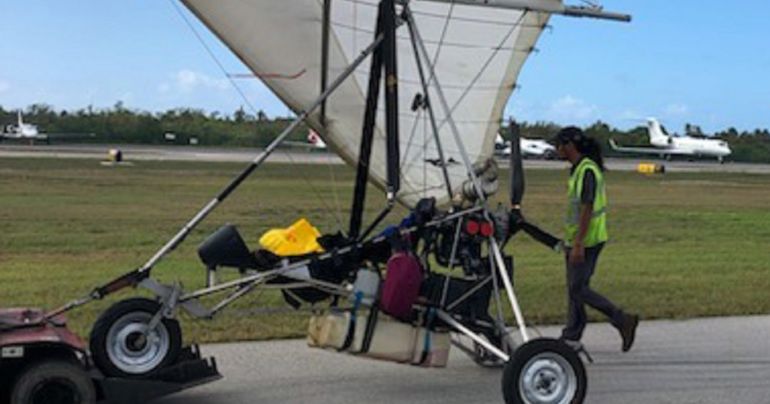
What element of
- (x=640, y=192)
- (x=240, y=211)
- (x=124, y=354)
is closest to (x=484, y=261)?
(x=124, y=354)

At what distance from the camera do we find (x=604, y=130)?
93375 mm

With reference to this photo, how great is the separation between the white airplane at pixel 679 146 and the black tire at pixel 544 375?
77476mm

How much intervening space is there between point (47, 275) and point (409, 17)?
6.44 meters

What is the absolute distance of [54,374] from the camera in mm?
5488

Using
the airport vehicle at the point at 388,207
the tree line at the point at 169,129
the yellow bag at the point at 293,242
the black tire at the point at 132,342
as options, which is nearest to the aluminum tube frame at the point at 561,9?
the airport vehicle at the point at 388,207

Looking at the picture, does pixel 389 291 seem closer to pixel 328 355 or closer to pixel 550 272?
pixel 328 355

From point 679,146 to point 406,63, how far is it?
266ft

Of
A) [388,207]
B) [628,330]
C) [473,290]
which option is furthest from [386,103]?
[628,330]

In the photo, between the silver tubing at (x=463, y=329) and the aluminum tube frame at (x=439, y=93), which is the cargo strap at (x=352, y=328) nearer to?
the silver tubing at (x=463, y=329)

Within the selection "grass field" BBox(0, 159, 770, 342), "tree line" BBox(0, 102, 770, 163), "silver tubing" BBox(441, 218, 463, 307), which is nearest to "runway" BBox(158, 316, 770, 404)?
"grass field" BBox(0, 159, 770, 342)

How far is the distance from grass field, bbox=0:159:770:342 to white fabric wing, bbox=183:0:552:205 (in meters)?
1.14

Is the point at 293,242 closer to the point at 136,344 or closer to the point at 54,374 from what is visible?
the point at 136,344

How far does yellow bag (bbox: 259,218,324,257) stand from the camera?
6748 millimetres

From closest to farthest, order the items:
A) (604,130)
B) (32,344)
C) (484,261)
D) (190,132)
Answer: (32,344)
(484,261)
(190,132)
(604,130)
